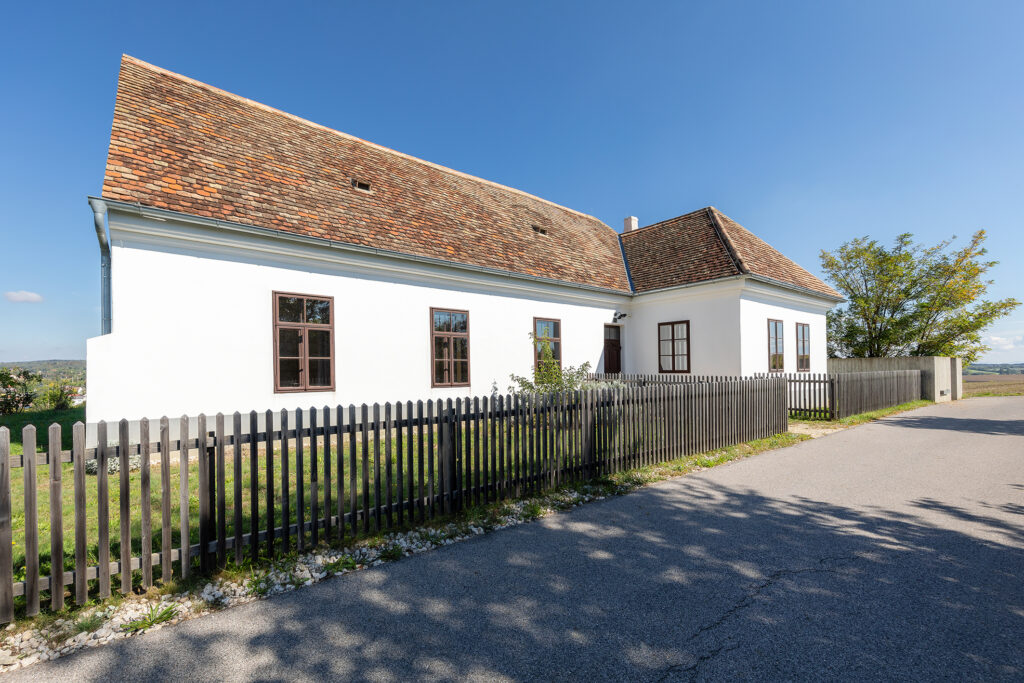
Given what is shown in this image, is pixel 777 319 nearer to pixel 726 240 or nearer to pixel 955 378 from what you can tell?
pixel 726 240

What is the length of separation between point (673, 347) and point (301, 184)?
40.9 ft

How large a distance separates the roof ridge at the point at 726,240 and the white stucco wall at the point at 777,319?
2.42 feet

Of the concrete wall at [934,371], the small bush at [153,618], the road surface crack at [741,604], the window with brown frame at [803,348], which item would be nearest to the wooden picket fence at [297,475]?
the small bush at [153,618]

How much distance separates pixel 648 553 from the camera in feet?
13.8

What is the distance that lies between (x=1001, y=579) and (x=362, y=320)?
10.4 meters

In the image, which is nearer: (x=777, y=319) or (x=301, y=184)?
(x=301, y=184)

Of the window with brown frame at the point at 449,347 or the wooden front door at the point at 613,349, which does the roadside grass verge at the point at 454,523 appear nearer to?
the window with brown frame at the point at 449,347

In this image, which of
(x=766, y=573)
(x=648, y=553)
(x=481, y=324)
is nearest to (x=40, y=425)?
(x=481, y=324)

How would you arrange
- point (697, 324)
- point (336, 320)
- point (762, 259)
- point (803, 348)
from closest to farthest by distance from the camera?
point (336, 320), point (697, 324), point (762, 259), point (803, 348)

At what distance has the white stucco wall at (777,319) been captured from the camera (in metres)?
14.4

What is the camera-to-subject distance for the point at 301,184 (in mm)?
10914

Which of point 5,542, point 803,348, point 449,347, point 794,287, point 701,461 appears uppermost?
point 794,287

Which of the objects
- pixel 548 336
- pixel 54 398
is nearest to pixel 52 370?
pixel 54 398

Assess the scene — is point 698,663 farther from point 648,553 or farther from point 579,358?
point 579,358
